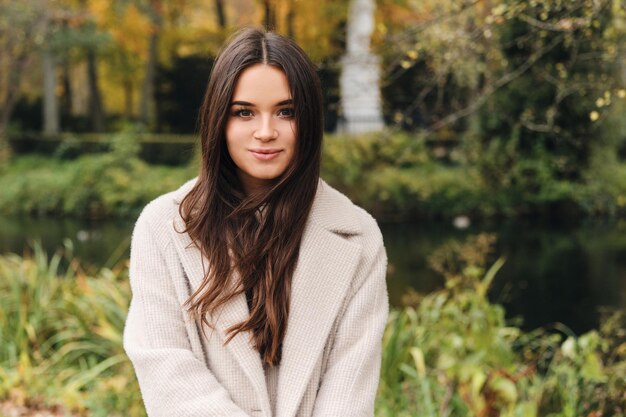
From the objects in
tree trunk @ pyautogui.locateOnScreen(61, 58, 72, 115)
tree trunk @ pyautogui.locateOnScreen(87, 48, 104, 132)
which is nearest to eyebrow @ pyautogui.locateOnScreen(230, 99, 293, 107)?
tree trunk @ pyautogui.locateOnScreen(87, 48, 104, 132)

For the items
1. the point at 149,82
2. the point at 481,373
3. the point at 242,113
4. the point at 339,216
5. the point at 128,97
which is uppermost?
the point at 149,82

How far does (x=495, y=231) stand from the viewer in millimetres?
10844

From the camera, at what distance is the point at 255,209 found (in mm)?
1712

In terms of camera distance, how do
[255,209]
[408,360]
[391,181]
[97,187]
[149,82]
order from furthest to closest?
[149,82], [97,187], [391,181], [408,360], [255,209]

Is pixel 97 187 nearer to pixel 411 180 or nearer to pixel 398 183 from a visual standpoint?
pixel 398 183

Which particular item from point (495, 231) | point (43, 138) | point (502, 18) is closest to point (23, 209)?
point (43, 138)

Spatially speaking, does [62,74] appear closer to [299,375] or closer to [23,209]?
[23,209]

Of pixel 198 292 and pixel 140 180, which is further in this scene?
pixel 140 180

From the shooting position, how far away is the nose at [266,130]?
5.38ft

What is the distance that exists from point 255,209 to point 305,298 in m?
0.21

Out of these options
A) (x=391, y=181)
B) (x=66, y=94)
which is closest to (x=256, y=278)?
(x=391, y=181)

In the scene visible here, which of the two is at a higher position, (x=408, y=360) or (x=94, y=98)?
(x=94, y=98)

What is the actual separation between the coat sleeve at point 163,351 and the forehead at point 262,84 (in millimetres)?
359

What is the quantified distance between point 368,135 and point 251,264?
37.0ft
